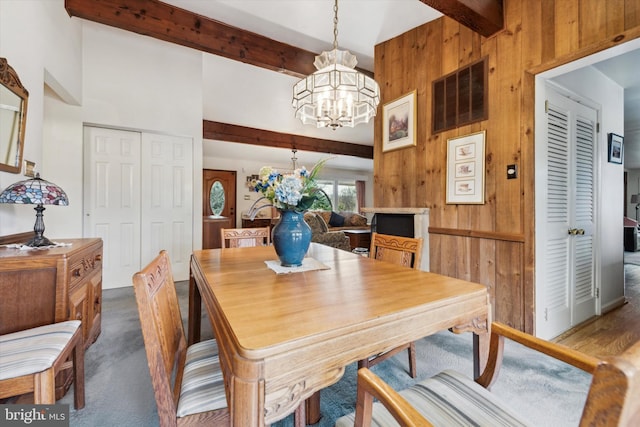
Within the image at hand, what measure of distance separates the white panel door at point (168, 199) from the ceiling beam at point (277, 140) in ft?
6.82

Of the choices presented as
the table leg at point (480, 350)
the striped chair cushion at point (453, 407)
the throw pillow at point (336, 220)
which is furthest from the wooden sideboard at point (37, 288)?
the throw pillow at point (336, 220)

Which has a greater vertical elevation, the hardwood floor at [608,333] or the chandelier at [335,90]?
the chandelier at [335,90]

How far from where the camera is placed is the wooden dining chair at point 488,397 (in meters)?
0.39

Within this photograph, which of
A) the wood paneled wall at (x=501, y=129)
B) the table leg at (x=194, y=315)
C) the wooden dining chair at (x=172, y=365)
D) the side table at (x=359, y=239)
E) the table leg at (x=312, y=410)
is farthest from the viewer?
the side table at (x=359, y=239)

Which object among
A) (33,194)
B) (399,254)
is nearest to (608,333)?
(399,254)

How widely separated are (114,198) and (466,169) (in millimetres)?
3926

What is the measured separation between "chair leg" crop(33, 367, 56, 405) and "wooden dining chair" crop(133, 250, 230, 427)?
1.46 feet

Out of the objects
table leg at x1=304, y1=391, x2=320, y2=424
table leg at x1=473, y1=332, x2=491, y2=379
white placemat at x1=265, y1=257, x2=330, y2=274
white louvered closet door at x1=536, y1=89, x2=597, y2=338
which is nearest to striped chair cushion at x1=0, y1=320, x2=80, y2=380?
white placemat at x1=265, y1=257, x2=330, y2=274

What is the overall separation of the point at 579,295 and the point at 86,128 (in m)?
5.38

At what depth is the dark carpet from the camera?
135 cm

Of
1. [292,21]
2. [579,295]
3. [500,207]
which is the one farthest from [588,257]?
[292,21]

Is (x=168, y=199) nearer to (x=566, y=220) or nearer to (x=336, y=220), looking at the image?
(x=566, y=220)

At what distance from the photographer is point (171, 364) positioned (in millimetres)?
890

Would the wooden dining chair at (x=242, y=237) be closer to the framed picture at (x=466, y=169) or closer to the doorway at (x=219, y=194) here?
the framed picture at (x=466, y=169)
